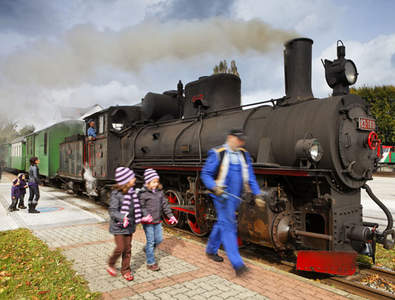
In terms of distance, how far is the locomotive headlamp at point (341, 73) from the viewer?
17.2 ft

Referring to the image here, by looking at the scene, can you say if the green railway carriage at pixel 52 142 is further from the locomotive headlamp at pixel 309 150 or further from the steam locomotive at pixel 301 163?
the locomotive headlamp at pixel 309 150

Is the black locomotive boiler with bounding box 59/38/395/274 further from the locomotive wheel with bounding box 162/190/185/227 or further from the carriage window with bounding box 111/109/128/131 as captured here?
the carriage window with bounding box 111/109/128/131

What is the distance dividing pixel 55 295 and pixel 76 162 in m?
8.89

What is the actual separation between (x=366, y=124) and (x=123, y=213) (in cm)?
395

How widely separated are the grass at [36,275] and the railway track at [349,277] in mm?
3018

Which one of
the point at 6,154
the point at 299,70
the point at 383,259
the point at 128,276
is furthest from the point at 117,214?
the point at 6,154

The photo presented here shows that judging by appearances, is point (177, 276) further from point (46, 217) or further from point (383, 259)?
point (46, 217)

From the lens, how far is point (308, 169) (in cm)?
446

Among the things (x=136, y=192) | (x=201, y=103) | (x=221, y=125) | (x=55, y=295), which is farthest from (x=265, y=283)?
(x=201, y=103)

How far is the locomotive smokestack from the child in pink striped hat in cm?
322

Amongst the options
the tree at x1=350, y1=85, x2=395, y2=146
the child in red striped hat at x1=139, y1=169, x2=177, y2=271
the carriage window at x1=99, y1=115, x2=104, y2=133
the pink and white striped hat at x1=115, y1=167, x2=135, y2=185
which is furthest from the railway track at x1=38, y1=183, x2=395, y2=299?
the tree at x1=350, y1=85, x2=395, y2=146

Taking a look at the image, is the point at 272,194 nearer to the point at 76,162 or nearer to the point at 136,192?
the point at 136,192

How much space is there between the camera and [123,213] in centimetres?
390

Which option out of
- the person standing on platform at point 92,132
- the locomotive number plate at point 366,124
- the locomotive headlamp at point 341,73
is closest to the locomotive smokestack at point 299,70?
the locomotive headlamp at point 341,73
